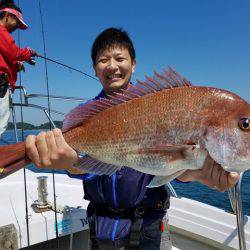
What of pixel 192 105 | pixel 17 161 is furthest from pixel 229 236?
pixel 17 161

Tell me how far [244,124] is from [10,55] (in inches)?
181

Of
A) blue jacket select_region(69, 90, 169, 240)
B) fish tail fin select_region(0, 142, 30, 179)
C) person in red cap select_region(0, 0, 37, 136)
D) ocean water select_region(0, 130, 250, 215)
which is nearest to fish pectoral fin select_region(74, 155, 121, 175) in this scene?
fish tail fin select_region(0, 142, 30, 179)

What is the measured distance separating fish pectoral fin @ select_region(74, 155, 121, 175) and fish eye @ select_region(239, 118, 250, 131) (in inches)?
31.5

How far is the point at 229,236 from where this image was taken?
366 cm

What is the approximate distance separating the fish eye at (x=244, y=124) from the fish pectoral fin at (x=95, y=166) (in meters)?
0.80

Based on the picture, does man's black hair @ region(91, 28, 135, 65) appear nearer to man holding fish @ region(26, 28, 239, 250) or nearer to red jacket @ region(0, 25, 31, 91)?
man holding fish @ region(26, 28, 239, 250)

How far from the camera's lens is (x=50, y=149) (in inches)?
81.8

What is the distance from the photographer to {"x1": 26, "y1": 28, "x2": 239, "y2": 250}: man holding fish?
202 centimetres

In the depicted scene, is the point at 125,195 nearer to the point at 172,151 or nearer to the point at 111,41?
the point at 172,151

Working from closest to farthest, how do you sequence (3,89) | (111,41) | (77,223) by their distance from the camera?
(111,41) < (77,223) < (3,89)

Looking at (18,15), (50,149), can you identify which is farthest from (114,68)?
(18,15)

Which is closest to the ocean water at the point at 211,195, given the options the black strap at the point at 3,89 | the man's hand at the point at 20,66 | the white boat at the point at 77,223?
the man's hand at the point at 20,66

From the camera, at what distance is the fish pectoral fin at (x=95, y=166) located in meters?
2.02

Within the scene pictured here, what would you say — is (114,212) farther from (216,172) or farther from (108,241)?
(216,172)
